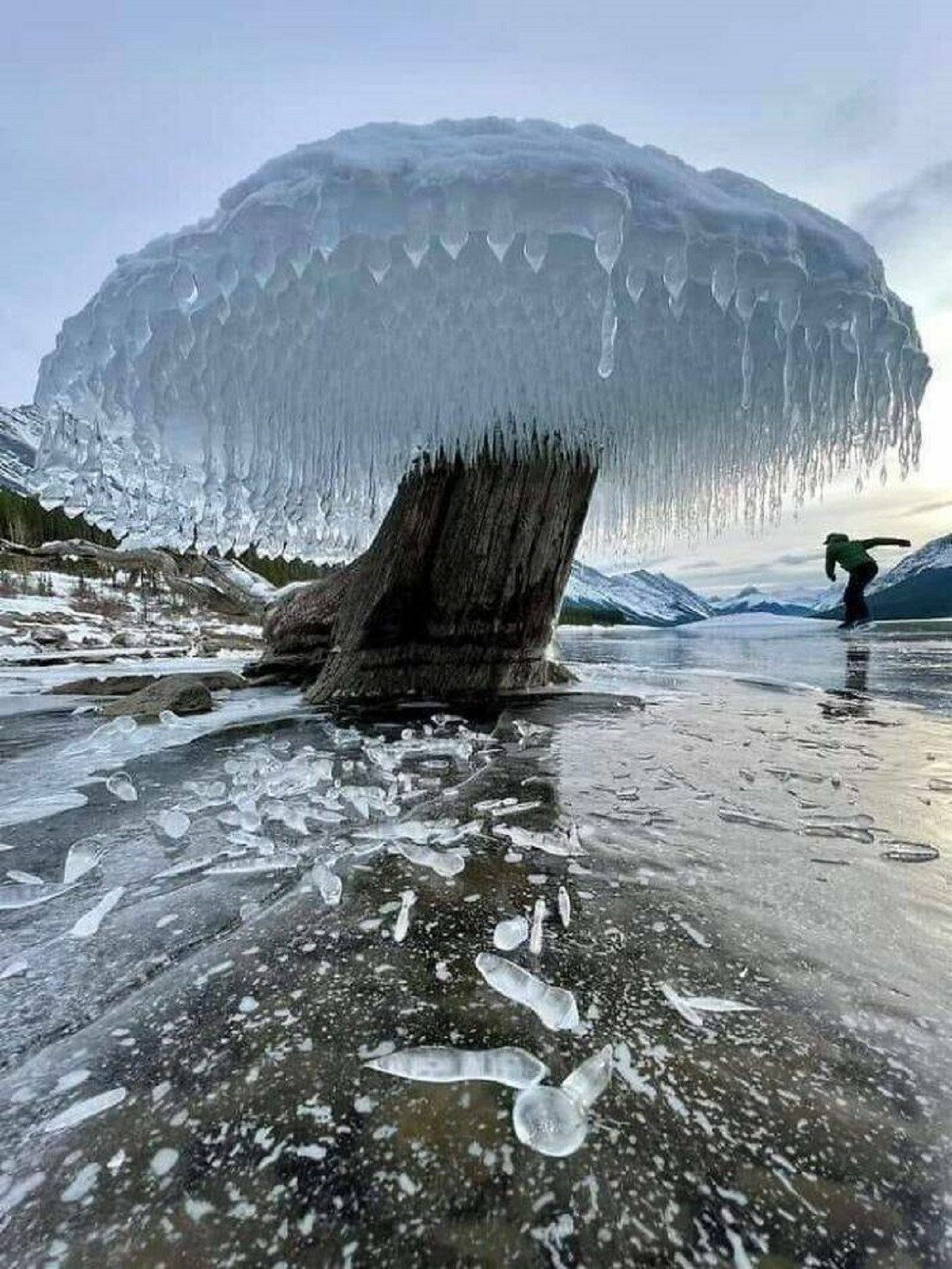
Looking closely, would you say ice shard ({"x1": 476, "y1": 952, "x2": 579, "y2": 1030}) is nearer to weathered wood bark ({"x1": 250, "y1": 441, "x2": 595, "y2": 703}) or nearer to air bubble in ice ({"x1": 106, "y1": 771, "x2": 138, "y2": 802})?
air bubble in ice ({"x1": 106, "y1": 771, "x2": 138, "y2": 802})

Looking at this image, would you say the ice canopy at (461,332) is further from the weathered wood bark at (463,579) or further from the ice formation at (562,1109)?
the ice formation at (562,1109)

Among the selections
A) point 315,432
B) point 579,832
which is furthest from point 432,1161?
point 315,432

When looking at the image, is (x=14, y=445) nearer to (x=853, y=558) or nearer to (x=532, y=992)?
(x=853, y=558)

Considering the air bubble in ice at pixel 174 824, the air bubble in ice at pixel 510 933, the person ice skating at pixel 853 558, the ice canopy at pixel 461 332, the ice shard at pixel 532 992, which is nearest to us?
the ice shard at pixel 532 992

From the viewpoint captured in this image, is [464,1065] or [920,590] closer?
[464,1065]

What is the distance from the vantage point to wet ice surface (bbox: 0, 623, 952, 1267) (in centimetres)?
79

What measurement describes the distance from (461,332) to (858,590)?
60.8ft

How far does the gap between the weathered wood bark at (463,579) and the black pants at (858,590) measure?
44.9ft

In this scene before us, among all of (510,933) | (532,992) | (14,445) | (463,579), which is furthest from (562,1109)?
(14,445)

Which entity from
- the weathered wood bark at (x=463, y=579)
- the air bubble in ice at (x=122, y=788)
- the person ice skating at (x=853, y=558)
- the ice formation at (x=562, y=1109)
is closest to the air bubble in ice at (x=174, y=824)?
the air bubble in ice at (x=122, y=788)

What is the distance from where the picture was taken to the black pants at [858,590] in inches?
679

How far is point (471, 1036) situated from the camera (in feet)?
3.79

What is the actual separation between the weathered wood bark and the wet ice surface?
15.7 ft

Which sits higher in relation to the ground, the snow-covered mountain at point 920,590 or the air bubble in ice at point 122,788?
the snow-covered mountain at point 920,590
